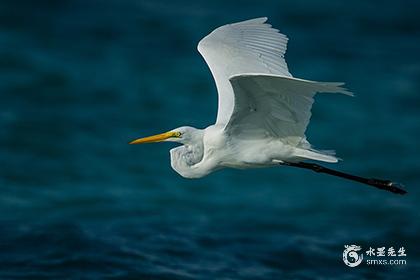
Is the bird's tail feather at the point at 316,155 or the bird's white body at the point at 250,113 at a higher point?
the bird's white body at the point at 250,113

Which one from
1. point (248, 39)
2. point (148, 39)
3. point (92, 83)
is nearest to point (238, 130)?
point (248, 39)

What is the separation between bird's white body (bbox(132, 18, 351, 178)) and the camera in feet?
23.3

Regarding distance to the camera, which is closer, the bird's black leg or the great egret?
the great egret

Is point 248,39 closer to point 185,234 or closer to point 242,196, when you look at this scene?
point 185,234

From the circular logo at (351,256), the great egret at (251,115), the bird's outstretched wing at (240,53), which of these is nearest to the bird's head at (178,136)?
the great egret at (251,115)

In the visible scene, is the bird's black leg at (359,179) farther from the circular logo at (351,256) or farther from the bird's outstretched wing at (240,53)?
the circular logo at (351,256)

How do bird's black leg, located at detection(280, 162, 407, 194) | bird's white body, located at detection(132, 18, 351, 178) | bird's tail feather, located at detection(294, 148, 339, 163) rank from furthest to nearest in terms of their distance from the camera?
bird's black leg, located at detection(280, 162, 407, 194)
bird's tail feather, located at detection(294, 148, 339, 163)
bird's white body, located at detection(132, 18, 351, 178)

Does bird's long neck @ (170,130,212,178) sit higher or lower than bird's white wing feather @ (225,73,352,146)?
lower

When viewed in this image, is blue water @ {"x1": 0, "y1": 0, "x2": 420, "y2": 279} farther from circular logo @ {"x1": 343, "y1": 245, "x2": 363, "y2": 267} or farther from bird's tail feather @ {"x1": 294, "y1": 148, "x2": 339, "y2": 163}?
bird's tail feather @ {"x1": 294, "y1": 148, "x2": 339, "y2": 163}

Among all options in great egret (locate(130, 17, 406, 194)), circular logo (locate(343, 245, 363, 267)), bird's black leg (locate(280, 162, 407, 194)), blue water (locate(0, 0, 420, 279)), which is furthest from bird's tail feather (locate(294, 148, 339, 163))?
circular logo (locate(343, 245, 363, 267))

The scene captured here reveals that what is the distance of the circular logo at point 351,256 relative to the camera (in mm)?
10383

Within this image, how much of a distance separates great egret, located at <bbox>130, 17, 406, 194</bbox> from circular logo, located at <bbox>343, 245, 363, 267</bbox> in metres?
1.97

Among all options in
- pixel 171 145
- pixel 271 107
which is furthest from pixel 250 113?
pixel 171 145

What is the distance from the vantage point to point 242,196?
12562 mm
